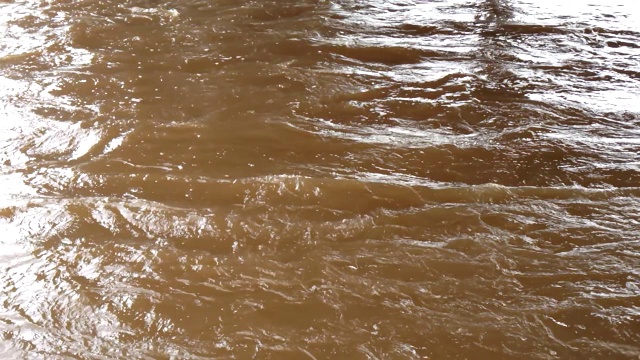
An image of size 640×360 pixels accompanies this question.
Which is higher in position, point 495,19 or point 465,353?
point 495,19

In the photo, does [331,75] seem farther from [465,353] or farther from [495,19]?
[465,353]

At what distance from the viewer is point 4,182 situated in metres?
2.87

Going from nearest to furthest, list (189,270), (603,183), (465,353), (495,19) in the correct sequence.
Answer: (465,353) < (189,270) < (603,183) < (495,19)

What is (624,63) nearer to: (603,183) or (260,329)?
(603,183)

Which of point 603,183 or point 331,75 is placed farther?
point 331,75

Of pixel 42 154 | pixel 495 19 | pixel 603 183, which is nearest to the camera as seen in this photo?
pixel 603 183

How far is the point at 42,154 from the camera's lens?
3072 millimetres

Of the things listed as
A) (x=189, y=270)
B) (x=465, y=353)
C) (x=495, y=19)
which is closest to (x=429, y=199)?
(x=465, y=353)

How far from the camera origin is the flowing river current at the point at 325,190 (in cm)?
207

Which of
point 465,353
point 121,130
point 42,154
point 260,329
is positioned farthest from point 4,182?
point 465,353

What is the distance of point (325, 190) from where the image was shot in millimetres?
2734

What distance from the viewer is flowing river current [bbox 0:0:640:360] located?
207 centimetres

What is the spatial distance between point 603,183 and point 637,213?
0.76ft

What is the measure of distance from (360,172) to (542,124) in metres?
1.00
